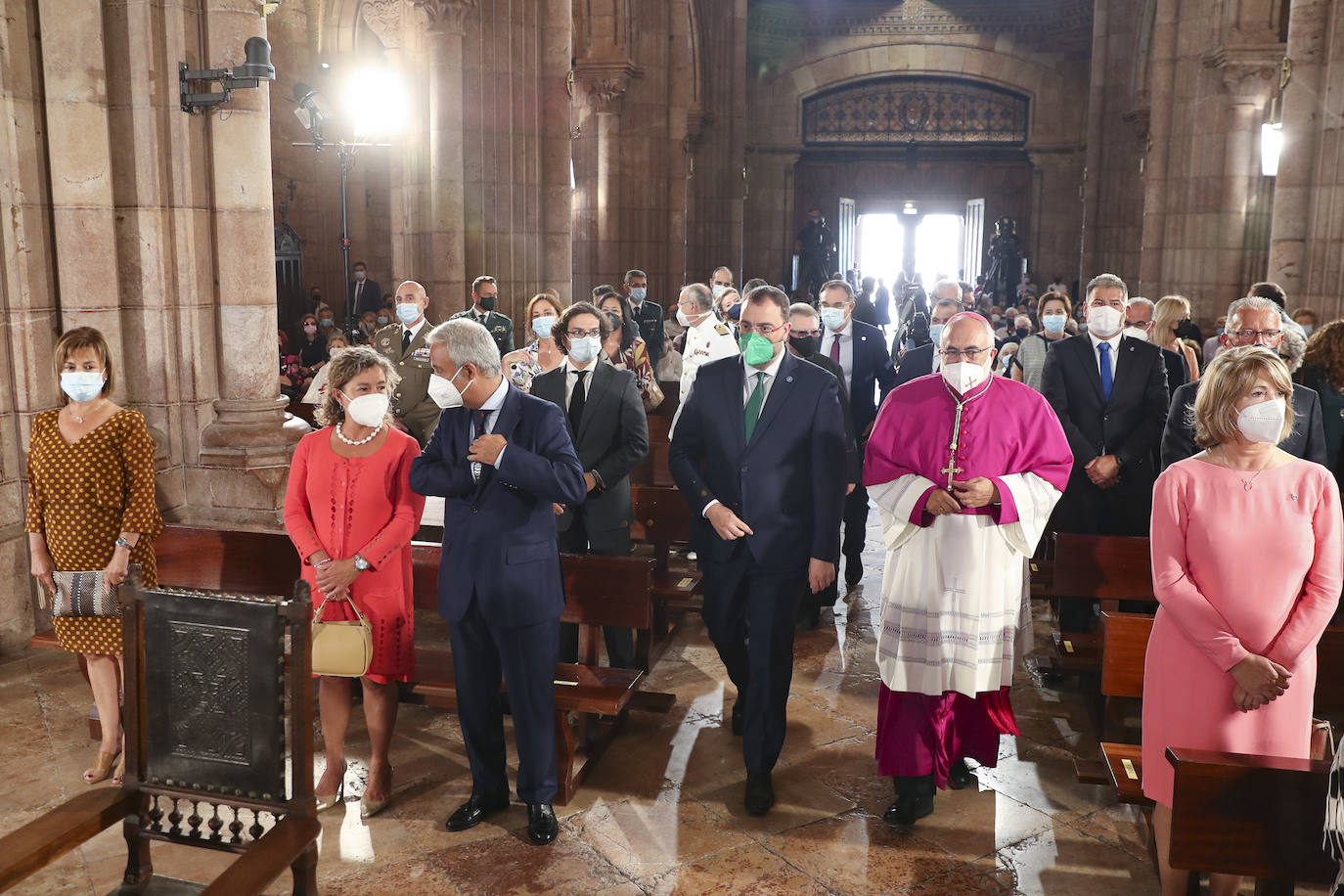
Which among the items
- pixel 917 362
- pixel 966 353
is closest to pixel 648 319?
pixel 917 362

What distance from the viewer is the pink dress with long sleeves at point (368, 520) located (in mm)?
4363

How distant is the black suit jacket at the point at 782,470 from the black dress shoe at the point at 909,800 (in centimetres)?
87

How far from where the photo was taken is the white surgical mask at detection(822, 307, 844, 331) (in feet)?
23.9

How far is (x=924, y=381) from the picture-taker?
443 cm

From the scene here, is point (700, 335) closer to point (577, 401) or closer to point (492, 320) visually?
point (577, 401)

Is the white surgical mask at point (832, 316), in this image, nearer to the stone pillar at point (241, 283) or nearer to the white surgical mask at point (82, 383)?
the stone pillar at point (241, 283)

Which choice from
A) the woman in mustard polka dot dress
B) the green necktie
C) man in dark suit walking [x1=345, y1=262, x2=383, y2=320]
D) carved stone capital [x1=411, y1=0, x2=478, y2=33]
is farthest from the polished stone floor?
man in dark suit walking [x1=345, y1=262, x2=383, y2=320]

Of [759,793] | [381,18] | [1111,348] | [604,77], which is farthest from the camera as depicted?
[381,18]

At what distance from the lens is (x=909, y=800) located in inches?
173

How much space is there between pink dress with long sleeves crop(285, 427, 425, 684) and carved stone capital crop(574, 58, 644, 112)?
1265cm

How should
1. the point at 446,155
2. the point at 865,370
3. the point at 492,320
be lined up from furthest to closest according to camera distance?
the point at 446,155 < the point at 492,320 < the point at 865,370

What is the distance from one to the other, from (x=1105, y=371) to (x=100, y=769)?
16.5 ft

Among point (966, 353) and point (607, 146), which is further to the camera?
point (607, 146)

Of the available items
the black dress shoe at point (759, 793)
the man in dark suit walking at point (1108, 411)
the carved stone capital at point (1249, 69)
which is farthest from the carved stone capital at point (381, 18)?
the black dress shoe at point (759, 793)
